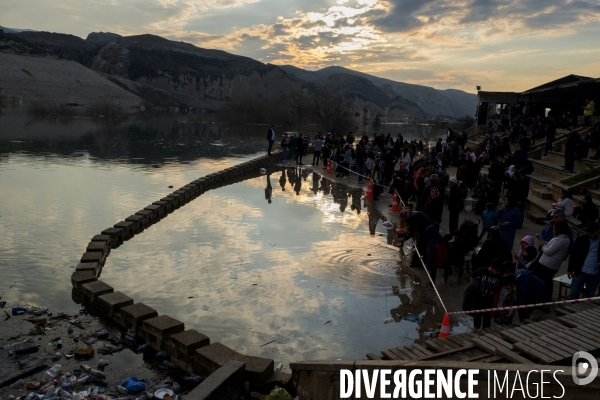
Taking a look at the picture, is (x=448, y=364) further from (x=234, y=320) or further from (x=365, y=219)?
(x=365, y=219)

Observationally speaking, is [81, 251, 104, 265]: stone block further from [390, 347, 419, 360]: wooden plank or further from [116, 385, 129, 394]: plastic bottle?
[390, 347, 419, 360]: wooden plank

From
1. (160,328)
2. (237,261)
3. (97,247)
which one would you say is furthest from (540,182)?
(160,328)

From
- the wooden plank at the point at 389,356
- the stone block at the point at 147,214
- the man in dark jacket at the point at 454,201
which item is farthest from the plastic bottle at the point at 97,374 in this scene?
the man in dark jacket at the point at 454,201

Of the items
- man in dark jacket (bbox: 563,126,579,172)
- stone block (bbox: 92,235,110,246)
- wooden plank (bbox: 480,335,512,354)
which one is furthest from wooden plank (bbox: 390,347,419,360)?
man in dark jacket (bbox: 563,126,579,172)

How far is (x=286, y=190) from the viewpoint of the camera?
1783cm

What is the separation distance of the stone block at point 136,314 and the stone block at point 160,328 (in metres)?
0.15

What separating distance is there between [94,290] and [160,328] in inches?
72.9

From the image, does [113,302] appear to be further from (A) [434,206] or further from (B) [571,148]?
(B) [571,148]

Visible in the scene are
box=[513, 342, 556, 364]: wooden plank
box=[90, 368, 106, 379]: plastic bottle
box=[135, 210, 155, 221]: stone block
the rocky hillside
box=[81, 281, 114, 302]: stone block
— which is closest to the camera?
box=[513, 342, 556, 364]: wooden plank

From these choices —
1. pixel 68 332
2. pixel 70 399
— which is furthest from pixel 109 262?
pixel 70 399

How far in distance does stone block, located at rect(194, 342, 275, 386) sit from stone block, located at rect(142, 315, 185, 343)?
2.08ft

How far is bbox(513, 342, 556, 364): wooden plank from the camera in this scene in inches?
173

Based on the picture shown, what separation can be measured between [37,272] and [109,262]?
1.30 meters

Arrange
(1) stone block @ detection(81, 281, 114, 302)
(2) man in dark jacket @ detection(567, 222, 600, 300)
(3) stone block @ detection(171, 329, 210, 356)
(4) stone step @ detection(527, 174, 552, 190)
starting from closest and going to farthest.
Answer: (3) stone block @ detection(171, 329, 210, 356)
(2) man in dark jacket @ detection(567, 222, 600, 300)
(1) stone block @ detection(81, 281, 114, 302)
(4) stone step @ detection(527, 174, 552, 190)
